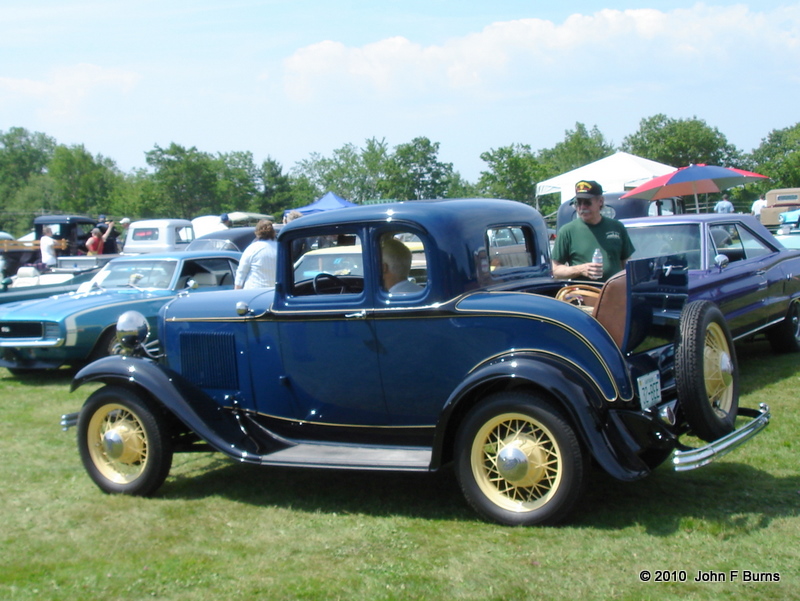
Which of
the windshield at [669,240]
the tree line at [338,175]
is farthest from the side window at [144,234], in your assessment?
the tree line at [338,175]

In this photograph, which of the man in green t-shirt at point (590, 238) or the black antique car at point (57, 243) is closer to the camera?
the man in green t-shirt at point (590, 238)

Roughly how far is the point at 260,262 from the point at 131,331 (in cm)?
296

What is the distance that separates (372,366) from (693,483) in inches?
78.2

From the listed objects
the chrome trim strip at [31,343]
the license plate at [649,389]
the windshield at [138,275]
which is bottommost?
the license plate at [649,389]

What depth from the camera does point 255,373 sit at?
4.88 m

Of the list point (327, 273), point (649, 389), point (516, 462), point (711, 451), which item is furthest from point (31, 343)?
point (711, 451)

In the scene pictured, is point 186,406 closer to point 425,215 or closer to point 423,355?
point 423,355

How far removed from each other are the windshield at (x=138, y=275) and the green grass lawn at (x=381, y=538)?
4419 mm

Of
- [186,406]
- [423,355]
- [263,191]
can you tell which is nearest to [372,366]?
[423,355]

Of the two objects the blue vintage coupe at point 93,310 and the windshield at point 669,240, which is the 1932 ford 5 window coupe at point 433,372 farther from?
the blue vintage coupe at point 93,310

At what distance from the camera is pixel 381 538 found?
401 cm

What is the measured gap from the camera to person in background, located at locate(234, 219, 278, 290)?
26.9 ft

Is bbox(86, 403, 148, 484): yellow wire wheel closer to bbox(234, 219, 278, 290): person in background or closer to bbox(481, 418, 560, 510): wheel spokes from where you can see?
bbox(481, 418, 560, 510): wheel spokes

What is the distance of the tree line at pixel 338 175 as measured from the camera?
56469 mm
